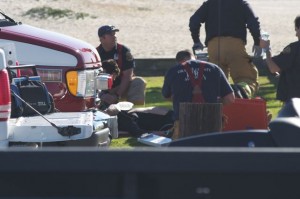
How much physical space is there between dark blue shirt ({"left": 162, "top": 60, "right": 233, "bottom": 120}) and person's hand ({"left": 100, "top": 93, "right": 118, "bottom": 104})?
2.51 metres

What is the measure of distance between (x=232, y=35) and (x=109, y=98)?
188 centimetres

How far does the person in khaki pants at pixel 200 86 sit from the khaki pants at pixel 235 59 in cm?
306

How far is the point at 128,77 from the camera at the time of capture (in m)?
12.5

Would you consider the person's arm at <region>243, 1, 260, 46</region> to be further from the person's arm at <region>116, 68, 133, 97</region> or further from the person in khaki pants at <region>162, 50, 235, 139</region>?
the person in khaki pants at <region>162, 50, 235, 139</region>

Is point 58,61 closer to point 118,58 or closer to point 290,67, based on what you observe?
point 290,67

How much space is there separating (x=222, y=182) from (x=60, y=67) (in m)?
6.21

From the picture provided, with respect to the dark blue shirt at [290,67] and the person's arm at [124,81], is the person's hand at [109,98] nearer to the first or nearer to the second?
the person's arm at [124,81]

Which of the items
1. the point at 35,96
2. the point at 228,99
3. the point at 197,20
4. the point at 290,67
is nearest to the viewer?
the point at 35,96

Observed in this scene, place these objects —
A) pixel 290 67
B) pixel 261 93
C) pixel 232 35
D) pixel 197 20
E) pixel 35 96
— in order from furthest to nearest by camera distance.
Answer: pixel 261 93 → pixel 197 20 → pixel 232 35 → pixel 290 67 → pixel 35 96

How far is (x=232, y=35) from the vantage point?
1258 centimetres

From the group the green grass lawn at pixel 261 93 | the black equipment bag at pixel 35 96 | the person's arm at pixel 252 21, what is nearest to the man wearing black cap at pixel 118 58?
the green grass lawn at pixel 261 93

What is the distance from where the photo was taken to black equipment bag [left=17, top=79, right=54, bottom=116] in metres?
7.83

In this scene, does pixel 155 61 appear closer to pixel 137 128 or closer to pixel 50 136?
pixel 137 128

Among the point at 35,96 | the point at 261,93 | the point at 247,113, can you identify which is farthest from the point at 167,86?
the point at 261,93
